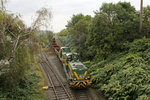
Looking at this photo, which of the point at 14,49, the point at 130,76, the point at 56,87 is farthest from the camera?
the point at 56,87

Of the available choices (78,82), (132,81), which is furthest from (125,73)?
(78,82)

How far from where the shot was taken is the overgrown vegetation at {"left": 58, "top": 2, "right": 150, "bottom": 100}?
38.9 feet

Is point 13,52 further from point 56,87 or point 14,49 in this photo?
point 56,87

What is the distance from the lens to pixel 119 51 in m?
18.0

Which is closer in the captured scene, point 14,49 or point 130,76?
point 14,49

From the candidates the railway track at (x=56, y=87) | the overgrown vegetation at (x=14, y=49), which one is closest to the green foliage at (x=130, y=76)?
the railway track at (x=56, y=87)

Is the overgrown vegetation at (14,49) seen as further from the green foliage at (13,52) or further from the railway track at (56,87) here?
the railway track at (56,87)

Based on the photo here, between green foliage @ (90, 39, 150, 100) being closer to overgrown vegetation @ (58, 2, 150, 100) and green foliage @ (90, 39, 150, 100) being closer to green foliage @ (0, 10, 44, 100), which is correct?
overgrown vegetation @ (58, 2, 150, 100)

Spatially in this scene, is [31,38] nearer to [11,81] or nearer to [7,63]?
[7,63]

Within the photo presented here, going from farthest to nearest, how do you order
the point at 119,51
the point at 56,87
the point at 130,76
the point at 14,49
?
1. the point at 119,51
2. the point at 56,87
3. the point at 130,76
4. the point at 14,49

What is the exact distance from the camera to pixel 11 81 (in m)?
10.3

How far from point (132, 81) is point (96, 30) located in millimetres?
9264

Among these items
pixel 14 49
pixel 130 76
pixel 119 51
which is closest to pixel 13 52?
pixel 14 49

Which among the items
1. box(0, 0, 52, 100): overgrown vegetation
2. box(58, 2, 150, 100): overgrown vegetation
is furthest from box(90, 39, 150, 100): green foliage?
box(0, 0, 52, 100): overgrown vegetation
